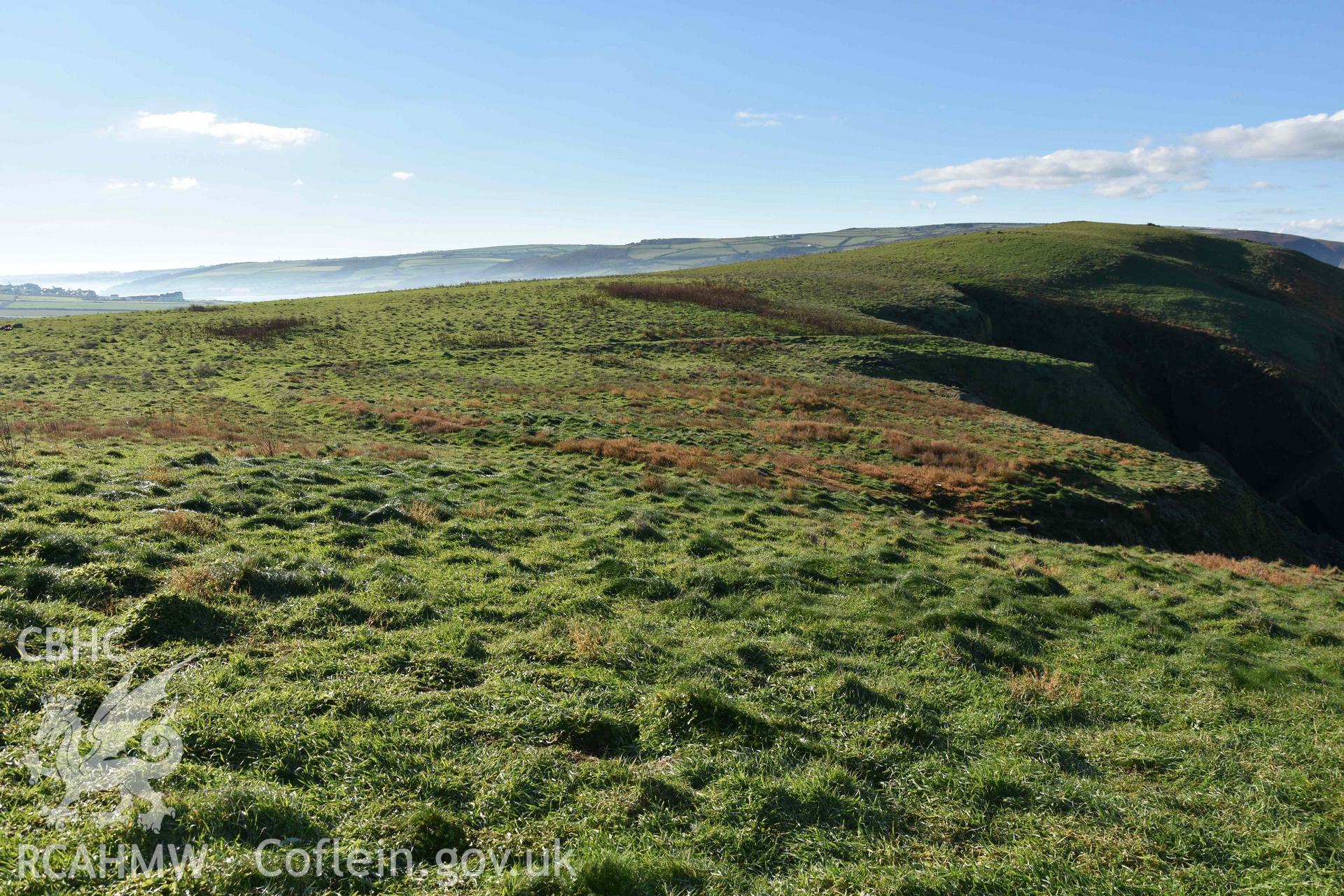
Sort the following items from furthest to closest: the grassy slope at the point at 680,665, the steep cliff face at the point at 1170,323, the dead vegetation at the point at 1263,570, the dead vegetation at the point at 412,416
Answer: the steep cliff face at the point at 1170,323 → the dead vegetation at the point at 412,416 → the dead vegetation at the point at 1263,570 → the grassy slope at the point at 680,665

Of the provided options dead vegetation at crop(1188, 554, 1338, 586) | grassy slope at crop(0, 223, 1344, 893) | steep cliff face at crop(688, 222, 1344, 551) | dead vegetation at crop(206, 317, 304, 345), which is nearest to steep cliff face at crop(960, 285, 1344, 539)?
steep cliff face at crop(688, 222, 1344, 551)

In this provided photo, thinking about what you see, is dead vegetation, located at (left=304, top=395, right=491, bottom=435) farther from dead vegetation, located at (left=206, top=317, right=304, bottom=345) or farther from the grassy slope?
Result: dead vegetation, located at (left=206, top=317, right=304, bottom=345)

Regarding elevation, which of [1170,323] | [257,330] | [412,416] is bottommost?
[412,416]

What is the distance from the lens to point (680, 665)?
886 centimetres

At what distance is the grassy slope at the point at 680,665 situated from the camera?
5.77 metres

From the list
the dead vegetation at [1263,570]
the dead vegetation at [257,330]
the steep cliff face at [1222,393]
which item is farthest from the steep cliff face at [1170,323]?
the dead vegetation at [257,330]

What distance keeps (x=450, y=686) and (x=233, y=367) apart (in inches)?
1667

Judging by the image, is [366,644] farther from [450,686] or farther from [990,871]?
[990,871]

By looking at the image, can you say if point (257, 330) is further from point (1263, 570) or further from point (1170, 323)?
point (1170, 323)

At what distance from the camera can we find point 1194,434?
55.4 meters

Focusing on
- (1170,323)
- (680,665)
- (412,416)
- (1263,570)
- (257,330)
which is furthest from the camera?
(1170,323)

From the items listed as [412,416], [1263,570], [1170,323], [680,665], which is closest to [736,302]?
[1170,323]

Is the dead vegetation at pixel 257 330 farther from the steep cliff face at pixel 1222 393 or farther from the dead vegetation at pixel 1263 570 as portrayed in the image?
the steep cliff face at pixel 1222 393

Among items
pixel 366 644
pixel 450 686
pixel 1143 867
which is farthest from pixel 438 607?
pixel 1143 867
